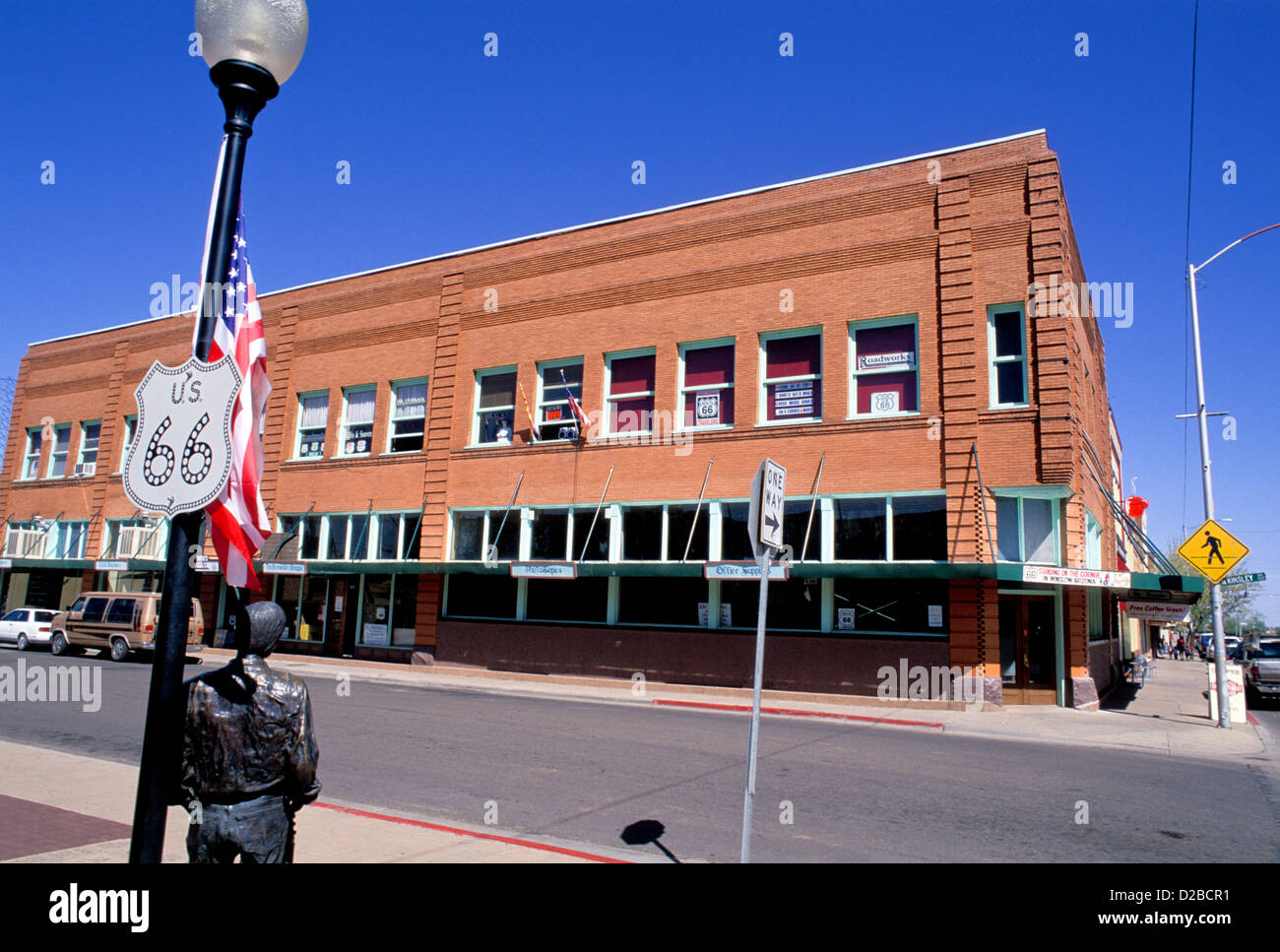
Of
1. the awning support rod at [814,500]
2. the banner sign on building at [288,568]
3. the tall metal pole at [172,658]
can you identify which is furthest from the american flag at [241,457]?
the banner sign on building at [288,568]

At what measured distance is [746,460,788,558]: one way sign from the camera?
5.90m

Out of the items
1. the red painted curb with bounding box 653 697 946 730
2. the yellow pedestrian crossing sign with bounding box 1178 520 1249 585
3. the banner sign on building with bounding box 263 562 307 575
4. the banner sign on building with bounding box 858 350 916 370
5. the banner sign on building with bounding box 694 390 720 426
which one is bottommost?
the red painted curb with bounding box 653 697 946 730

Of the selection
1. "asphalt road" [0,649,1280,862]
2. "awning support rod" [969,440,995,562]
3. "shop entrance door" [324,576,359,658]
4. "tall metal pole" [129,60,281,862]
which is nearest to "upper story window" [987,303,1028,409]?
"awning support rod" [969,440,995,562]

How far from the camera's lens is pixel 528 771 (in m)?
9.75

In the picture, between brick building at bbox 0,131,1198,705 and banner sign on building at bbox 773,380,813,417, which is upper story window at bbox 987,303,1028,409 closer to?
brick building at bbox 0,131,1198,705

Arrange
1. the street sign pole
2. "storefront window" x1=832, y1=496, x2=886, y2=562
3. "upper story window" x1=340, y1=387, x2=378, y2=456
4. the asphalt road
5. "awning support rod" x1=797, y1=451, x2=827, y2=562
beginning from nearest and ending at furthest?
the street sign pole < the asphalt road < "storefront window" x1=832, y1=496, x2=886, y2=562 < "awning support rod" x1=797, y1=451, x2=827, y2=562 < "upper story window" x1=340, y1=387, x2=378, y2=456

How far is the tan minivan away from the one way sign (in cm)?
2187

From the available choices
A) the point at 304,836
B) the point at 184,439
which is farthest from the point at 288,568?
the point at 184,439

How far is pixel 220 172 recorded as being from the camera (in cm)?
409

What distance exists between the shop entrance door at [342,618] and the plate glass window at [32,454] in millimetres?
19516

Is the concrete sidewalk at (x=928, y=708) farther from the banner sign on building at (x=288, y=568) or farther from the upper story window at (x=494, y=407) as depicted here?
the upper story window at (x=494, y=407)

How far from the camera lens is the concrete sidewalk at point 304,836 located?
6.05m

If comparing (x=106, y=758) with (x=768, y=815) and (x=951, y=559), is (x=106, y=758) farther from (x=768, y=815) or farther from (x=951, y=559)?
(x=951, y=559)

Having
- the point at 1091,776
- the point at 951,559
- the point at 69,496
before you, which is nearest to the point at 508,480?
the point at 951,559
